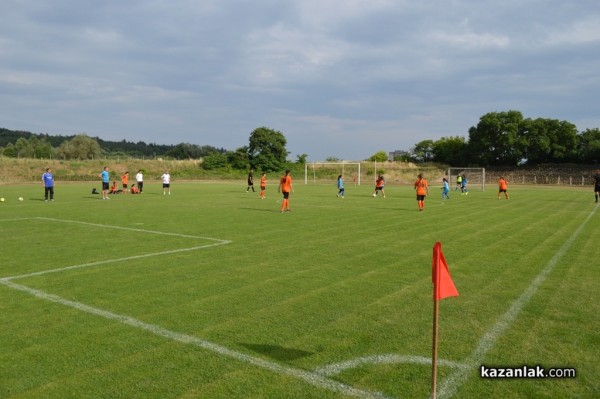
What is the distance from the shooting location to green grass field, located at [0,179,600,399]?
13.6 ft

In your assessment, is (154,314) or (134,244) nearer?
(154,314)

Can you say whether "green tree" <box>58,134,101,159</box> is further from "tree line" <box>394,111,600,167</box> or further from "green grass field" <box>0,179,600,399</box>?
"green grass field" <box>0,179,600,399</box>

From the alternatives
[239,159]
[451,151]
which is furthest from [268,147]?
[451,151]

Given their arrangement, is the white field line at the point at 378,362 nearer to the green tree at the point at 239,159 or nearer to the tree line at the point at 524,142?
the green tree at the point at 239,159

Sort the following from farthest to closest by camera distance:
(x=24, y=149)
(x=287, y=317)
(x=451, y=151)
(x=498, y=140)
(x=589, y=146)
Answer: (x=24, y=149) → (x=451, y=151) → (x=498, y=140) → (x=589, y=146) → (x=287, y=317)

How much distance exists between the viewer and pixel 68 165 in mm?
67938

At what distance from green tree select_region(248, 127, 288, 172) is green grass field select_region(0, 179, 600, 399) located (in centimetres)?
7336

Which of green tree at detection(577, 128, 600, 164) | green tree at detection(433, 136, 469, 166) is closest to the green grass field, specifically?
green tree at detection(577, 128, 600, 164)

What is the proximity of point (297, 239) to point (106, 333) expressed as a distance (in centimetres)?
738

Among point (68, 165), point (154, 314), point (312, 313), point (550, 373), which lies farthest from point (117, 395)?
point (68, 165)

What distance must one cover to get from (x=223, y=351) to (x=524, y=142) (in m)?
87.5

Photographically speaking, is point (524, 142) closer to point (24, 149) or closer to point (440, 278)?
point (440, 278)

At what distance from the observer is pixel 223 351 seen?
4.81 m

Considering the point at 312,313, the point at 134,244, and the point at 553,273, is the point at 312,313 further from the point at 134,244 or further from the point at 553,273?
the point at 134,244
